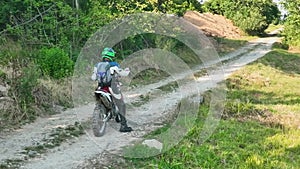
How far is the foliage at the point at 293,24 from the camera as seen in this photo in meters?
32.2

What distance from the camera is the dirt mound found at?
96.9 feet

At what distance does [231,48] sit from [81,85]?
1929 cm

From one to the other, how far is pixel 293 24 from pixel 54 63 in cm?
2705

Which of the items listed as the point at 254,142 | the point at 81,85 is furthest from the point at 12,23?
Result: the point at 254,142

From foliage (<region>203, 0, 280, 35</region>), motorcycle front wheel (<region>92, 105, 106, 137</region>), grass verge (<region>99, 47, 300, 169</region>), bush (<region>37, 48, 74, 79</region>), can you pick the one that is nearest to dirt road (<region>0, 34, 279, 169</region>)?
motorcycle front wheel (<region>92, 105, 106, 137</region>)

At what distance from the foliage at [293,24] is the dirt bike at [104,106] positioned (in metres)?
28.3

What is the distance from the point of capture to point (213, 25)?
3369 centimetres

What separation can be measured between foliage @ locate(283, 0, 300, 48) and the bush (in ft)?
85.4

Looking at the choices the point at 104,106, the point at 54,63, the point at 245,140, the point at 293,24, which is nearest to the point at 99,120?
the point at 104,106

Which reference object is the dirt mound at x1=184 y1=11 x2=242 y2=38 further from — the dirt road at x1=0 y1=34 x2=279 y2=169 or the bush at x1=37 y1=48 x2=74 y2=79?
the dirt road at x1=0 y1=34 x2=279 y2=169

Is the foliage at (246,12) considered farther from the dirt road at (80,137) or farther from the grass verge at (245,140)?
the dirt road at (80,137)

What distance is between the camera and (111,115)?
7.24 m

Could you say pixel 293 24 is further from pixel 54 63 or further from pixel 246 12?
pixel 54 63

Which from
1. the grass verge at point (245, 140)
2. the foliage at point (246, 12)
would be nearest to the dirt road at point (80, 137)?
the grass verge at point (245, 140)
